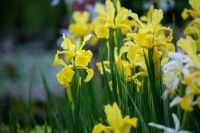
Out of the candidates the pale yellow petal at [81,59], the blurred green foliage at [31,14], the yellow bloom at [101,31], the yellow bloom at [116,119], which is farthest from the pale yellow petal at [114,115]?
the blurred green foliage at [31,14]

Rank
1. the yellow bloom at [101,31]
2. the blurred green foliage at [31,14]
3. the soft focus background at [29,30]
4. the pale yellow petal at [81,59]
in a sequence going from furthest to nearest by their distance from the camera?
the blurred green foliage at [31,14]
the soft focus background at [29,30]
the yellow bloom at [101,31]
the pale yellow petal at [81,59]

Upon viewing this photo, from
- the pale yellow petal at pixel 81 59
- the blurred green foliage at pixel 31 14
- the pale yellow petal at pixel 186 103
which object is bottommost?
the pale yellow petal at pixel 186 103

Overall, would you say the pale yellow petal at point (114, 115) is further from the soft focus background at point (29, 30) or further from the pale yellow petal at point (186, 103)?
the soft focus background at point (29, 30)

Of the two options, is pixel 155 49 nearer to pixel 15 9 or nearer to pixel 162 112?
pixel 162 112

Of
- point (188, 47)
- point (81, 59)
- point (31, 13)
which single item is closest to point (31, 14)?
point (31, 13)

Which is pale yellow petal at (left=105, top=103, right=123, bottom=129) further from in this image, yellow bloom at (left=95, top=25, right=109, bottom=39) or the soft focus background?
the soft focus background

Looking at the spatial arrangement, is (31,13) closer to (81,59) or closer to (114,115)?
(81,59)

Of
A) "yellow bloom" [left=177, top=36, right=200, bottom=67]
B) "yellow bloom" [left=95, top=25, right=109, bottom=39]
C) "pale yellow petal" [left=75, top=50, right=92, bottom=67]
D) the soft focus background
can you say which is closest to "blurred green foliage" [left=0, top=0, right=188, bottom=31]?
the soft focus background

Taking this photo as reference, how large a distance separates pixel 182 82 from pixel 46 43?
298 inches

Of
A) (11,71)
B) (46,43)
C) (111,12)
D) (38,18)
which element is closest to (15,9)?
(38,18)

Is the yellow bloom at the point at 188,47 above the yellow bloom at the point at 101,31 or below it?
below

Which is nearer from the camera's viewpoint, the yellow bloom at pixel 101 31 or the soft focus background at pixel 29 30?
the yellow bloom at pixel 101 31

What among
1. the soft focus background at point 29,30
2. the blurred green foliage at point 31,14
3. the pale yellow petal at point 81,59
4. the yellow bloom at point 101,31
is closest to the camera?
the pale yellow petal at point 81,59

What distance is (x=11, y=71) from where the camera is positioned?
22.2ft
